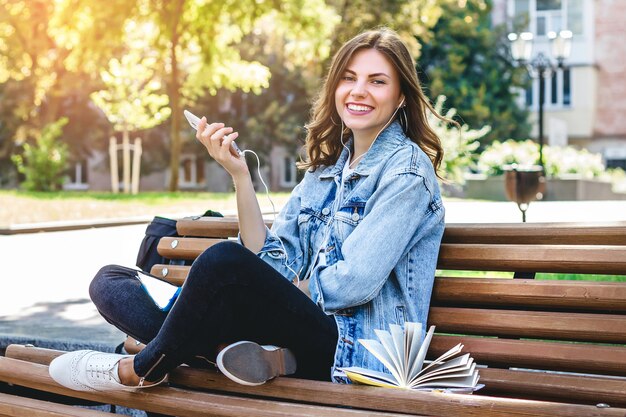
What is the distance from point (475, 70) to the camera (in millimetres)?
37719

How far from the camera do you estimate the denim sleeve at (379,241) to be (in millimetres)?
3213

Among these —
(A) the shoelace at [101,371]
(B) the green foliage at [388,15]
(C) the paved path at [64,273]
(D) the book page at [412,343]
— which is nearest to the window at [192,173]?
(B) the green foliage at [388,15]

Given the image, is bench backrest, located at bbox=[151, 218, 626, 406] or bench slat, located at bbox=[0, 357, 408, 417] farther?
bench backrest, located at bbox=[151, 218, 626, 406]

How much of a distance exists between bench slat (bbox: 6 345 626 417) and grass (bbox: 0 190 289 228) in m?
11.7

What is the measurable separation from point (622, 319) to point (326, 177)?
4.13ft

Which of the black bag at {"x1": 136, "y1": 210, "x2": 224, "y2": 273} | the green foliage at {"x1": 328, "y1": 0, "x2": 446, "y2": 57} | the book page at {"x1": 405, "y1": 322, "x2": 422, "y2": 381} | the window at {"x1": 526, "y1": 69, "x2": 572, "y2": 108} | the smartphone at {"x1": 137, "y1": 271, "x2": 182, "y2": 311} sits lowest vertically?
the book page at {"x1": 405, "y1": 322, "x2": 422, "y2": 381}

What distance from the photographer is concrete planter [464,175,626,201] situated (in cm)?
2347

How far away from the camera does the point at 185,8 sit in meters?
18.7

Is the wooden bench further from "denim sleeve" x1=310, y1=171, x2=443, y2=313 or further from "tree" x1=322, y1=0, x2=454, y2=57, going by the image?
"tree" x1=322, y1=0, x2=454, y2=57

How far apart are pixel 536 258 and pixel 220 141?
1180 millimetres

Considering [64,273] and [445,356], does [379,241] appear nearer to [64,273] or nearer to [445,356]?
[445,356]

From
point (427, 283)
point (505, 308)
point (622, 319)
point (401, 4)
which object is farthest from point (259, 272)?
point (401, 4)

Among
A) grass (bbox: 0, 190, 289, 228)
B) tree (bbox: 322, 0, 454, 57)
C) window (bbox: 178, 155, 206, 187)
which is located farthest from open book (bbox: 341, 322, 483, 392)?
window (bbox: 178, 155, 206, 187)

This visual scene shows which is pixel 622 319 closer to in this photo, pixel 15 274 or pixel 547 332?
pixel 547 332
